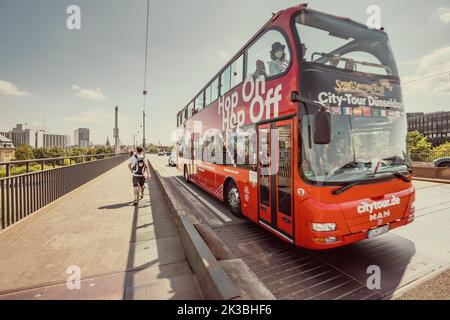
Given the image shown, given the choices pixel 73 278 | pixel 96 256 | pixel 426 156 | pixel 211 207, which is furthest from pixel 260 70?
pixel 426 156

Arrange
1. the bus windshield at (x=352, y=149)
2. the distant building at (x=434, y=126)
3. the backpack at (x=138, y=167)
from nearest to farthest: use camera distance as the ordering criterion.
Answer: the bus windshield at (x=352, y=149), the backpack at (x=138, y=167), the distant building at (x=434, y=126)

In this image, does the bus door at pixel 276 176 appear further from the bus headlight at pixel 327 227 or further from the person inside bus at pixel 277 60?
the person inside bus at pixel 277 60

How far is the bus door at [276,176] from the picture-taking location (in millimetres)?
3948

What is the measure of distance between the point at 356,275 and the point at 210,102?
21.9 ft

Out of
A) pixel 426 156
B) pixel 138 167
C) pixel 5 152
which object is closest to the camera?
pixel 138 167

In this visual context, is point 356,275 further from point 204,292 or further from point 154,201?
point 154,201

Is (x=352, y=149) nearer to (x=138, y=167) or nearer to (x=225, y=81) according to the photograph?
(x=225, y=81)

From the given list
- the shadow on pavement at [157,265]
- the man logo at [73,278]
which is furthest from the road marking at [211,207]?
the man logo at [73,278]

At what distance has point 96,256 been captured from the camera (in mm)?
3920

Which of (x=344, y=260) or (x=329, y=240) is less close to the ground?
(x=329, y=240)

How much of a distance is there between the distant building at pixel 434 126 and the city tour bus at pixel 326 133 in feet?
361

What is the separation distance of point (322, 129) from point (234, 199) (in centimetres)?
368
